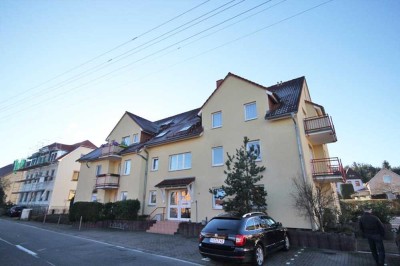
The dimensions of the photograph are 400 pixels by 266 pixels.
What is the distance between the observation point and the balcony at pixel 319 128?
47.4 ft

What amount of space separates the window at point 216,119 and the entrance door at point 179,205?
5924mm

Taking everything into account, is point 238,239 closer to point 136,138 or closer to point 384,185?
point 136,138

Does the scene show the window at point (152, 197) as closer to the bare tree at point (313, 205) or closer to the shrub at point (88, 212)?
the shrub at point (88, 212)

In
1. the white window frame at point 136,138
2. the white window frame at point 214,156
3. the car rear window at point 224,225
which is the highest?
the white window frame at point 136,138

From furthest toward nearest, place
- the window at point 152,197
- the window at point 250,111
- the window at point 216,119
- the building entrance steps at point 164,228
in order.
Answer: the window at point 152,197 → the window at point 216,119 → the window at point 250,111 → the building entrance steps at point 164,228

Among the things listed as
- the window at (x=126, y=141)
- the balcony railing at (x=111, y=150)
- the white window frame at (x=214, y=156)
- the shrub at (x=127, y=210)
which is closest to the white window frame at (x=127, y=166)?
the balcony railing at (x=111, y=150)

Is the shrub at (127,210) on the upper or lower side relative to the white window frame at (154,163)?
lower

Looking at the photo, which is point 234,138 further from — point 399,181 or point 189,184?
point 399,181

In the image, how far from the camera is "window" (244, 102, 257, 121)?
53.4 feet

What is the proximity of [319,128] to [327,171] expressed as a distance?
2792mm

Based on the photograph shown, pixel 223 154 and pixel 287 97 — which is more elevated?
pixel 287 97

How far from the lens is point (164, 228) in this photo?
1628cm

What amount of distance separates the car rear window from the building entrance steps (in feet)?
28.3

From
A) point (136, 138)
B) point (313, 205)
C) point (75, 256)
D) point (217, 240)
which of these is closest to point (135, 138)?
point (136, 138)
